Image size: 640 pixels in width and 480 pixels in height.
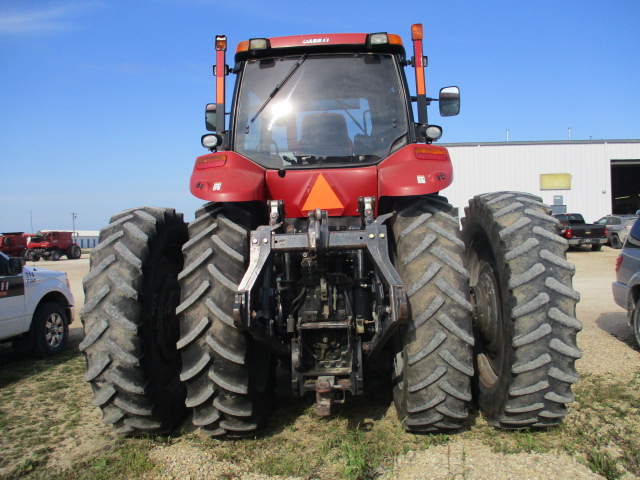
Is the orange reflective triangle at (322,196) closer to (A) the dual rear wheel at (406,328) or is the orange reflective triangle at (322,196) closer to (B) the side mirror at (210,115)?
(A) the dual rear wheel at (406,328)

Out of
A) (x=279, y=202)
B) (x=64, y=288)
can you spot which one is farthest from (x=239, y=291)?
(x=64, y=288)

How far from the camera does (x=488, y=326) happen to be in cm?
400

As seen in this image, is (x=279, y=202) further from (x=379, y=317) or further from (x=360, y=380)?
(x=360, y=380)

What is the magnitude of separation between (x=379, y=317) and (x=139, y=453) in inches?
72.2

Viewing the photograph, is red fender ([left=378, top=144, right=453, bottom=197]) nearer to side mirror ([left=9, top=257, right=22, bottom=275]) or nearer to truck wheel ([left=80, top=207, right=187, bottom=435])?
truck wheel ([left=80, top=207, right=187, bottom=435])

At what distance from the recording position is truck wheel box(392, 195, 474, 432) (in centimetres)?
328

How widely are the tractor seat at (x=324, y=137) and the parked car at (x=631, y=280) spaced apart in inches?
185

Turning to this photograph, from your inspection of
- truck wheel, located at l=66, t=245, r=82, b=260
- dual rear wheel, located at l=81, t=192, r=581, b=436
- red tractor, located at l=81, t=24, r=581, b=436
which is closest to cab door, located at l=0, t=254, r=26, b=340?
red tractor, located at l=81, t=24, r=581, b=436

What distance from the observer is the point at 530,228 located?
139 inches

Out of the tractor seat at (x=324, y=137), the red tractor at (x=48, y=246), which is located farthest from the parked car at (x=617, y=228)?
the red tractor at (x=48, y=246)

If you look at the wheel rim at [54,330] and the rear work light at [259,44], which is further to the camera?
the wheel rim at [54,330]

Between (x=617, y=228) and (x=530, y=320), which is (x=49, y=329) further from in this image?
(x=617, y=228)

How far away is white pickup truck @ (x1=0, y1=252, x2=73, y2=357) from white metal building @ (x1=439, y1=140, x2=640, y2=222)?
25968 millimetres

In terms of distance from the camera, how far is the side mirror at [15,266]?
704 centimetres
